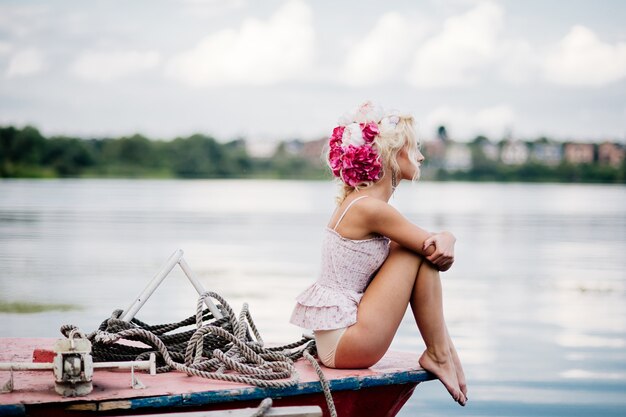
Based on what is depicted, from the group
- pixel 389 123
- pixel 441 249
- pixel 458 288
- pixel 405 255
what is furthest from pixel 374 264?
pixel 458 288

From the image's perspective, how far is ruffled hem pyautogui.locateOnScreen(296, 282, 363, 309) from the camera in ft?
15.8

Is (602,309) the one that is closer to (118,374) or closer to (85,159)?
(118,374)

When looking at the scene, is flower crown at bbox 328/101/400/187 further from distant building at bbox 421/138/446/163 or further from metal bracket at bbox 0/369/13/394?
distant building at bbox 421/138/446/163

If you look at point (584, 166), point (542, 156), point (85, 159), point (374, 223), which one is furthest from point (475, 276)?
point (542, 156)

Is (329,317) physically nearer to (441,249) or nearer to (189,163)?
(441,249)

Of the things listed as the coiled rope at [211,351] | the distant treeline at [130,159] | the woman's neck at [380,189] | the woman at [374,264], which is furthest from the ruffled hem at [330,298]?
the distant treeline at [130,159]

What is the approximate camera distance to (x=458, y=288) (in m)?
13.5

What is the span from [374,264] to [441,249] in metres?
0.44

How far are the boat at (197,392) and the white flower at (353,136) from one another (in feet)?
3.43

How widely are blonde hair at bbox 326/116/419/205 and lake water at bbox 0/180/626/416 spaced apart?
263cm

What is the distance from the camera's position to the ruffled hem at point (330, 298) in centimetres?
483

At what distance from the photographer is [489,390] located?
7.64 m

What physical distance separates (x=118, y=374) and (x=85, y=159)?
85.6 meters

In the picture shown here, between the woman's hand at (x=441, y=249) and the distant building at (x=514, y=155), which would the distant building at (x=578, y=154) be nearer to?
the distant building at (x=514, y=155)
